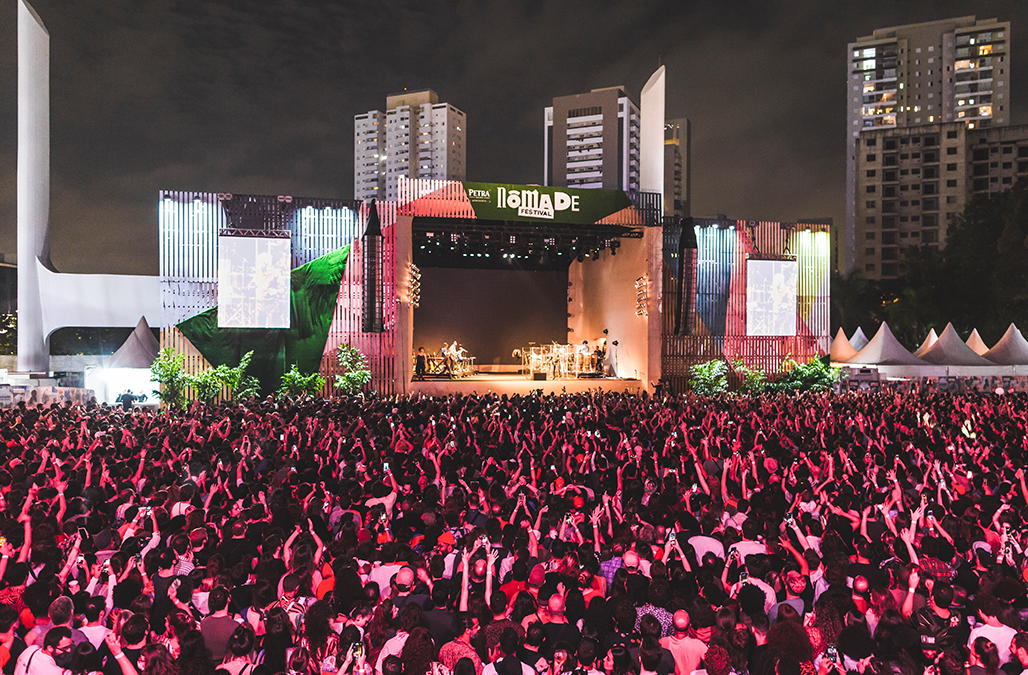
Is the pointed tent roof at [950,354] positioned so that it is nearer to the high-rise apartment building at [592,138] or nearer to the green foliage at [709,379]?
the green foliage at [709,379]

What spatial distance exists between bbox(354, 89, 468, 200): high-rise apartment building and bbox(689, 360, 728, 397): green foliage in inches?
3522

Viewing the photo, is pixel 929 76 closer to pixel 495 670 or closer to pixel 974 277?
pixel 974 277

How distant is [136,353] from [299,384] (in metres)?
4.66

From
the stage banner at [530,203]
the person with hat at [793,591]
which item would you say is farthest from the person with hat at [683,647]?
the stage banner at [530,203]

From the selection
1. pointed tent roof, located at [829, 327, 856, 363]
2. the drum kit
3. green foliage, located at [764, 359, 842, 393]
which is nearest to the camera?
green foliage, located at [764, 359, 842, 393]

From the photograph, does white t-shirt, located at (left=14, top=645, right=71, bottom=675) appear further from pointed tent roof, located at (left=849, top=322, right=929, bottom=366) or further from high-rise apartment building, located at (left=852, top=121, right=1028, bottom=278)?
high-rise apartment building, located at (left=852, top=121, right=1028, bottom=278)

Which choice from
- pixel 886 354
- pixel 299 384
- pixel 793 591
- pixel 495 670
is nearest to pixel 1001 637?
pixel 793 591

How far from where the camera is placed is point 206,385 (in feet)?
55.1

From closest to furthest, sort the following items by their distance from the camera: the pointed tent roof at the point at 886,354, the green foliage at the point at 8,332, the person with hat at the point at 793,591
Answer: the person with hat at the point at 793,591, the pointed tent roof at the point at 886,354, the green foliage at the point at 8,332

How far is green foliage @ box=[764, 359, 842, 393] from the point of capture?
65.3 feet

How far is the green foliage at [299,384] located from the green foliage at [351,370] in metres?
0.47

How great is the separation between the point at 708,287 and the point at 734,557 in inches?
674

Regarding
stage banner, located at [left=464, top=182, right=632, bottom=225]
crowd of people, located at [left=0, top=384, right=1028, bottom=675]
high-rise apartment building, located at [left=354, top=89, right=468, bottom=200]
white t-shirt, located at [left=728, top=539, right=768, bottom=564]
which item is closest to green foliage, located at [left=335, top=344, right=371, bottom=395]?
stage banner, located at [left=464, top=182, right=632, bottom=225]

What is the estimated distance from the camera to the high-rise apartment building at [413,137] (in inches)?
4168
